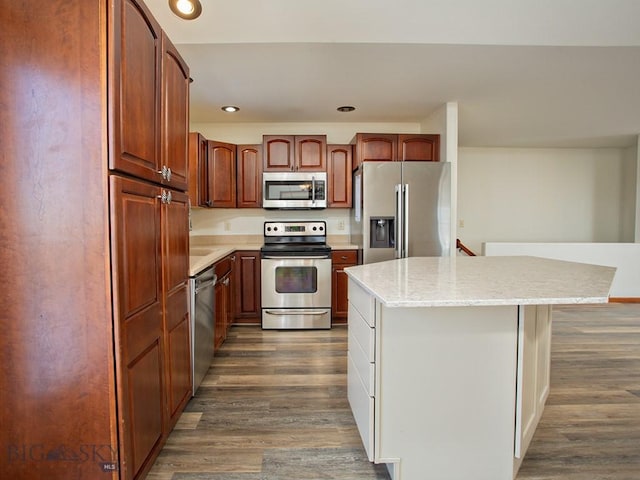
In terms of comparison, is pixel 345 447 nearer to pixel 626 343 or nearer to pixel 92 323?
pixel 92 323

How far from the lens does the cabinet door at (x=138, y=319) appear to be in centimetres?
119

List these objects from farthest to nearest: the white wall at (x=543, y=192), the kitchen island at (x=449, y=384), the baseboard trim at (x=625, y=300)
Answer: the white wall at (x=543, y=192) < the baseboard trim at (x=625, y=300) < the kitchen island at (x=449, y=384)

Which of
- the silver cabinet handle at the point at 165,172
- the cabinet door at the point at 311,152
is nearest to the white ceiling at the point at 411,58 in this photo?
the cabinet door at the point at 311,152

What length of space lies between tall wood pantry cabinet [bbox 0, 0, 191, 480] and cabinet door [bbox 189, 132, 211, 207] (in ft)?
6.73

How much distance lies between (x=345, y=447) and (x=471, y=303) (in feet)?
3.36

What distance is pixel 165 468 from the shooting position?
155 cm

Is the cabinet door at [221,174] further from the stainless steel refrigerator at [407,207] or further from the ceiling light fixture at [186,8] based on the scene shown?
the ceiling light fixture at [186,8]

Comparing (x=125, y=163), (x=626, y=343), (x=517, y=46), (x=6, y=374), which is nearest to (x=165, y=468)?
(x=6, y=374)

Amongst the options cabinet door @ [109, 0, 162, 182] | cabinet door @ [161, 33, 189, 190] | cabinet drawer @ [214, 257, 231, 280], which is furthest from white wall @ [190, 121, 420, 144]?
cabinet door @ [109, 0, 162, 182]

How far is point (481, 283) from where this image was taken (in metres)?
1.49

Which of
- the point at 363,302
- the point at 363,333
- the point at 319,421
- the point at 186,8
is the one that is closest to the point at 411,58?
the point at 186,8

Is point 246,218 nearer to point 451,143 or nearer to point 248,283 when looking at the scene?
point 248,283

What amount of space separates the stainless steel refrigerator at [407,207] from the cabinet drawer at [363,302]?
1.58 metres

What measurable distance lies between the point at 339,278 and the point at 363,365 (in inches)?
81.7
